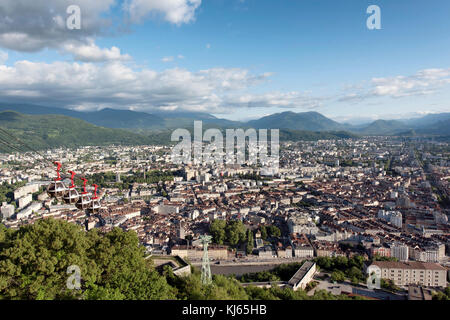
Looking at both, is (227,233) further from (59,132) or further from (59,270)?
(59,132)

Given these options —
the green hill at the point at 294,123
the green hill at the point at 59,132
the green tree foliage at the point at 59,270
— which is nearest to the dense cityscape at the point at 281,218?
the green tree foliage at the point at 59,270

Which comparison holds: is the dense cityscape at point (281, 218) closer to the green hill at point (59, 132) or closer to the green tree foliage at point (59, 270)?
the green tree foliage at point (59, 270)

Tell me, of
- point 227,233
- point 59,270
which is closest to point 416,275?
point 227,233

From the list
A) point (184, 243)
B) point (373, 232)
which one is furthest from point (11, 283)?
point (373, 232)

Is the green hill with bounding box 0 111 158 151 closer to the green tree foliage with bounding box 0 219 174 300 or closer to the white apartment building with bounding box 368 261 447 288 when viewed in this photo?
the green tree foliage with bounding box 0 219 174 300

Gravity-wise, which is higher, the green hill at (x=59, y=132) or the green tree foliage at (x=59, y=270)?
the green hill at (x=59, y=132)
